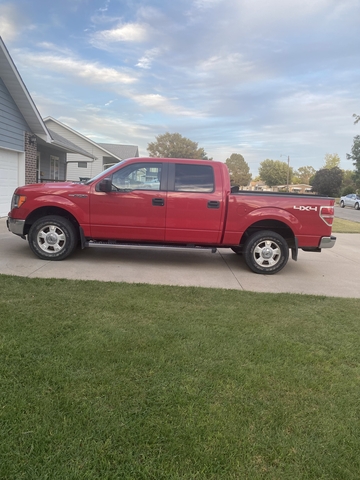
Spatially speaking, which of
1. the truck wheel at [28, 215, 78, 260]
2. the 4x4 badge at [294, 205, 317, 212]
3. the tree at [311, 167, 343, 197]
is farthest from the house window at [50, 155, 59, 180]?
the tree at [311, 167, 343, 197]

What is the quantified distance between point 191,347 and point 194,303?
4.08ft

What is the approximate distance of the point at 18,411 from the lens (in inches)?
95.7

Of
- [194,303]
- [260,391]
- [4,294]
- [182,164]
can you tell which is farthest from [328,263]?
[4,294]

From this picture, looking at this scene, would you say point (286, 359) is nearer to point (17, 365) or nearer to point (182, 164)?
point (17, 365)

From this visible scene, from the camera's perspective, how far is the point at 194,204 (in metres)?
6.42

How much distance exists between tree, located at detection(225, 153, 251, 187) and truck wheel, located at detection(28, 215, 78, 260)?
10096 cm

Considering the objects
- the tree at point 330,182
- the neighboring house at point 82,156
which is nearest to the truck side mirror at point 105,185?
the neighboring house at point 82,156

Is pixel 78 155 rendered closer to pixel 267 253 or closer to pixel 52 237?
pixel 52 237

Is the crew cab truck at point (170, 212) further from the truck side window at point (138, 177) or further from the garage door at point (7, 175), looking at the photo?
the garage door at point (7, 175)

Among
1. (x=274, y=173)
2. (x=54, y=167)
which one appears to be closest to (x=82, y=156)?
(x=54, y=167)

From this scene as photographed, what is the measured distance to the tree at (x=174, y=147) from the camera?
80.0m

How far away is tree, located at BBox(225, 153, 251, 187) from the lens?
107m

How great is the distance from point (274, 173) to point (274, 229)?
328 ft

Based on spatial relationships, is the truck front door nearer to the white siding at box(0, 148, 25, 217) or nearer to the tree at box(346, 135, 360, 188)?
the white siding at box(0, 148, 25, 217)
